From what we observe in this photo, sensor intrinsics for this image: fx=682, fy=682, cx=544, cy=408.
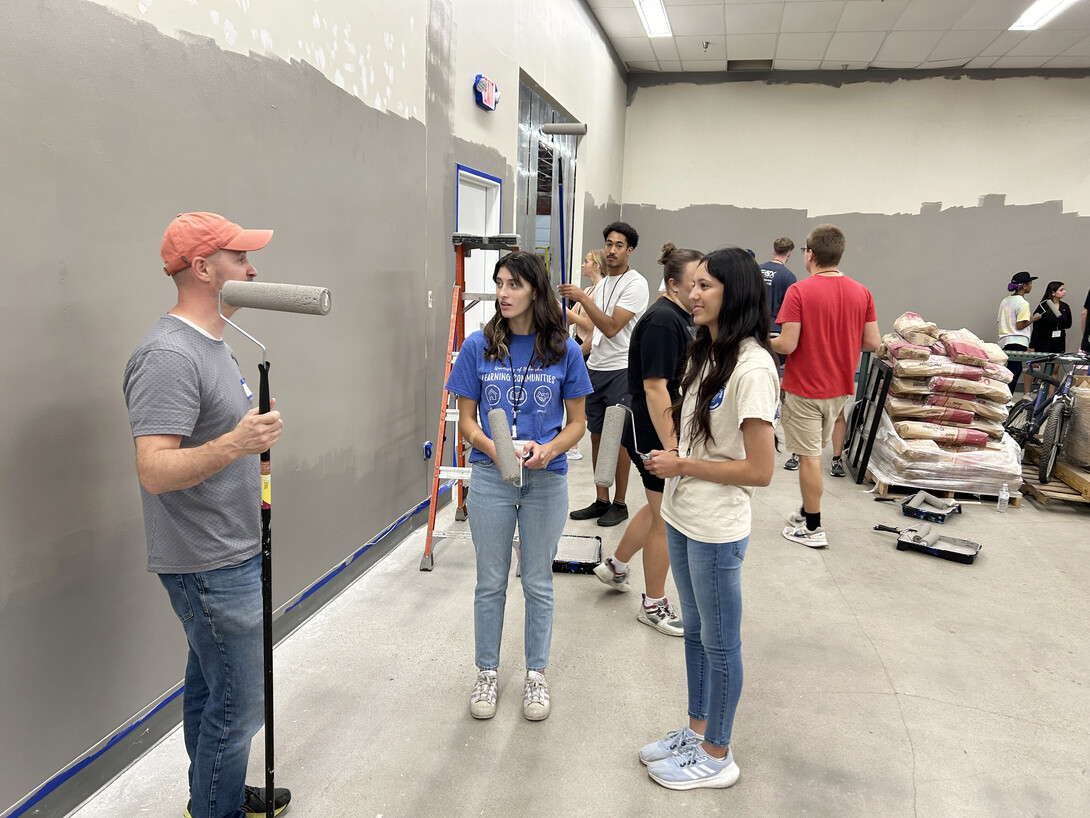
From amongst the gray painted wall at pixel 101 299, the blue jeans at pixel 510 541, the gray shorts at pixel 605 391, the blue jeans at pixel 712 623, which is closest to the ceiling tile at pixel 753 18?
the gray shorts at pixel 605 391

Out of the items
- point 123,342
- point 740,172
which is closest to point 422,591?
point 123,342

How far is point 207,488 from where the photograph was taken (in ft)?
4.99

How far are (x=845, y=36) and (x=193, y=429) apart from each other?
8656 millimetres

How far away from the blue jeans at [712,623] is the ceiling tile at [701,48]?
7.76 m

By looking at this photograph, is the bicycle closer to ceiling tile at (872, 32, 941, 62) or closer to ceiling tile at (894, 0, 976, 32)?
ceiling tile at (894, 0, 976, 32)

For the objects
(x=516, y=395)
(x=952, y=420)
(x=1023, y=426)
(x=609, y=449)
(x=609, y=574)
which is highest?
(x=516, y=395)

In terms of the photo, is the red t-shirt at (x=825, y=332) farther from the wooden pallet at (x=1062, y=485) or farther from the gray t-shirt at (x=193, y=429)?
the gray t-shirt at (x=193, y=429)

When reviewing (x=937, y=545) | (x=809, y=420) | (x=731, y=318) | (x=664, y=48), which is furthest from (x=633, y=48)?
(x=731, y=318)

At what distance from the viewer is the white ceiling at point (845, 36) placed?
6.89 metres

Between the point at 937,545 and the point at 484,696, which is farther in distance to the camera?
the point at 937,545

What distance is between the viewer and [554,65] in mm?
5832

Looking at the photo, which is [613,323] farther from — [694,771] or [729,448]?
[694,771]

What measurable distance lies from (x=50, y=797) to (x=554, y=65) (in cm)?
583

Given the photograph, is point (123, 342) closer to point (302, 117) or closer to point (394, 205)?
A: point (302, 117)
